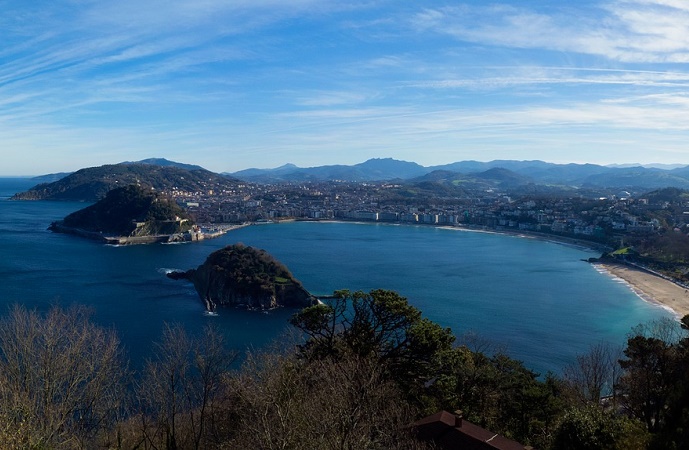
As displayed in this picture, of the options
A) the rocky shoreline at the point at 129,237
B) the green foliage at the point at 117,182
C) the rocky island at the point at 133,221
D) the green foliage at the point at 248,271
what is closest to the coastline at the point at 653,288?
the green foliage at the point at 248,271

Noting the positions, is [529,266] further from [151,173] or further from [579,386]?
[151,173]

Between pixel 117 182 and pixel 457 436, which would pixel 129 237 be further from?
pixel 117 182

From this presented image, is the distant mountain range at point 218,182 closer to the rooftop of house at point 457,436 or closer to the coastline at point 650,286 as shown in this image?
the coastline at point 650,286

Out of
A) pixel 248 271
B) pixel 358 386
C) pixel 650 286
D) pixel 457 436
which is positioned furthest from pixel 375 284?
pixel 358 386

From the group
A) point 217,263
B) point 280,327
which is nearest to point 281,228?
point 217,263

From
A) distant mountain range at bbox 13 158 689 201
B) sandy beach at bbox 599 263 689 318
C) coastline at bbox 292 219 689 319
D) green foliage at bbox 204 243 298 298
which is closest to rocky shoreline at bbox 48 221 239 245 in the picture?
green foliage at bbox 204 243 298 298
